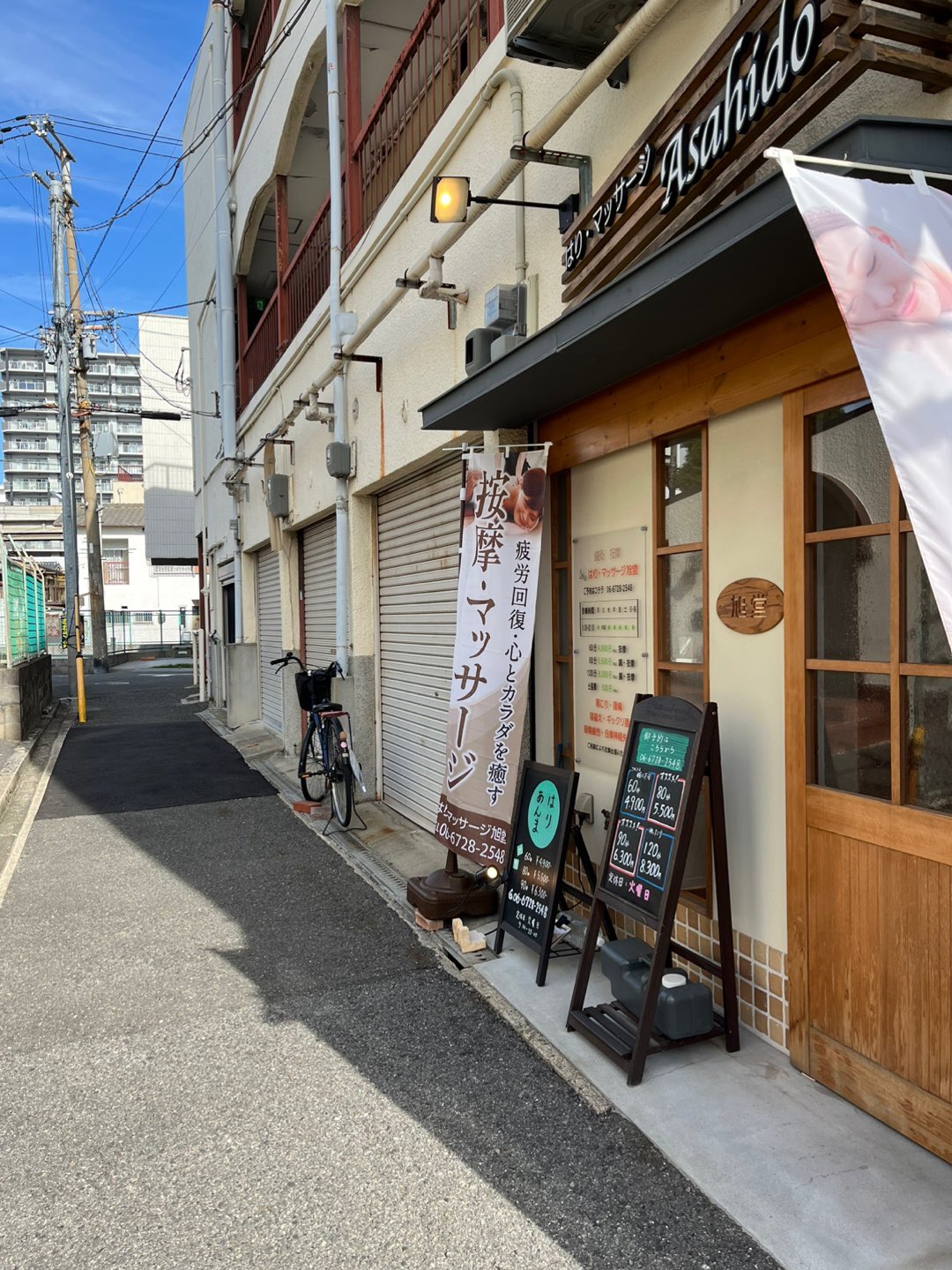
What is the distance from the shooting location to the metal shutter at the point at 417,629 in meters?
6.73

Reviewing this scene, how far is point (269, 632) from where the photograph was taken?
14.1m

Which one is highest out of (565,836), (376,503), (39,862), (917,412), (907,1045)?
(376,503)

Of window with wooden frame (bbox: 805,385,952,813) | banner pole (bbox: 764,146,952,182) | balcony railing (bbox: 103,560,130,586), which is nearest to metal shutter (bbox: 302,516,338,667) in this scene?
window with wooden frame (bbox: 805,385,952,813)

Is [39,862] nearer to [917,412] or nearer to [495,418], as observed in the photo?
[495,418]

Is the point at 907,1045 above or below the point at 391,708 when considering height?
below

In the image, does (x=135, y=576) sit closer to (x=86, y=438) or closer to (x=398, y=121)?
(x=86, y=438)

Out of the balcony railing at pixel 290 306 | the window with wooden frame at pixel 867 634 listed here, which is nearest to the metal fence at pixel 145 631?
the balcony railing at pixel 290 306

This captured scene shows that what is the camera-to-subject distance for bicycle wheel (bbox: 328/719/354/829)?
765 centimetres

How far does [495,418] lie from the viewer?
16.9 ft

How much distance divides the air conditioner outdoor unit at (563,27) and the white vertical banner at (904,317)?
2334 millimetres

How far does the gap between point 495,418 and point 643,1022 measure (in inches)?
134

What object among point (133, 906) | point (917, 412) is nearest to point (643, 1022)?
point (917, 412)

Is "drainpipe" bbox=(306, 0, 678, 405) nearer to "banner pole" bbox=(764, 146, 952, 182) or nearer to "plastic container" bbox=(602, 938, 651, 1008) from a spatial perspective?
"banner pole" bbox=(764, 146, 952, 182)

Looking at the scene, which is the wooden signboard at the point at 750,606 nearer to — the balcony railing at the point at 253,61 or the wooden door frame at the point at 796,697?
the wooden door frame at the point at 796,697
